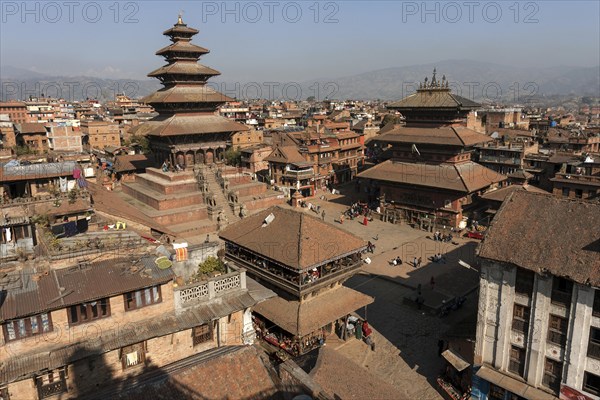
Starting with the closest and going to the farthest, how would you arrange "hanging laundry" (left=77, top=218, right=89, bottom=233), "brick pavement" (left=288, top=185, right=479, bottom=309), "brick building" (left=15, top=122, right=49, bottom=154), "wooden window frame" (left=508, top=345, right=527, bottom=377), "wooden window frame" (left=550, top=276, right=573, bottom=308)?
1. "wooden window frame" (left=550, top=276, right=573, bottom=308)
2. "wooden window frame" (left=508, top=345, right=527, bottom=377)
3. "hanging laundry" (left=77, top=218, right=89, bottom=233)
4. "brick pavement" (left=288, top=185, right=479, bottom=309)
5. "brick building" (left=15, top=122, right=49, bottom=154)

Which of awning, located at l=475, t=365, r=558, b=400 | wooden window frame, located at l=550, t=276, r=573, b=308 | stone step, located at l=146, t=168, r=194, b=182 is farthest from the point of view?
stone step, located at l=146, t=168, r=194, b=182

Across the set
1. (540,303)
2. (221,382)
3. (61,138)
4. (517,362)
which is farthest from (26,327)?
Result: (61,138)

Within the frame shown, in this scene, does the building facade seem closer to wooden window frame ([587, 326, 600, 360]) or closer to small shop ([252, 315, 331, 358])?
wooden window frame ([587, 326, 600, 360])

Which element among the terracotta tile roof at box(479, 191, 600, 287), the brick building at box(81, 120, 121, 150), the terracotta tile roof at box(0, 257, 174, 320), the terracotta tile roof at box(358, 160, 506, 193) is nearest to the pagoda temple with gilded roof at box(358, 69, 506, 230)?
the terracotta tile roof at box(358, 160, 506, 193)

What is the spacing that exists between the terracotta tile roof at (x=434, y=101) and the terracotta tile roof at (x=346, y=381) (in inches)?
1561

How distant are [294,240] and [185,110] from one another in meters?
35.6

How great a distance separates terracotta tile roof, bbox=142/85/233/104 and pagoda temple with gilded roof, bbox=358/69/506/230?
21062 mm

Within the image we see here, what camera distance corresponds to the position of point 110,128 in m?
87.6

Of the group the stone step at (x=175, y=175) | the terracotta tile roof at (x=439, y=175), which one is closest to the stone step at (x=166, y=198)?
the stone step at (x=175, y=175)

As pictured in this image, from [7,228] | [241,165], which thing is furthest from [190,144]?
[7,228]

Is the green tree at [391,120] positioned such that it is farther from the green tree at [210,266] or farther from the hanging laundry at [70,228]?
the hanging laundry at [70,228]

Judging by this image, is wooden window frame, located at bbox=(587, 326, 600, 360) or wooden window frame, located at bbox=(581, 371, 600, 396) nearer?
wooden window frame, located at bbox=(587, 326, 600, 360)

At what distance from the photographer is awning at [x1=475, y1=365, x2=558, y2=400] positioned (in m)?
17.4

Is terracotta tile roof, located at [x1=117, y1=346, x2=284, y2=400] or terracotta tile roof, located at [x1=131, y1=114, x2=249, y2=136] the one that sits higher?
terracotta tile roof, located at [x1=131, y1=114, x2=249, y2=136]
